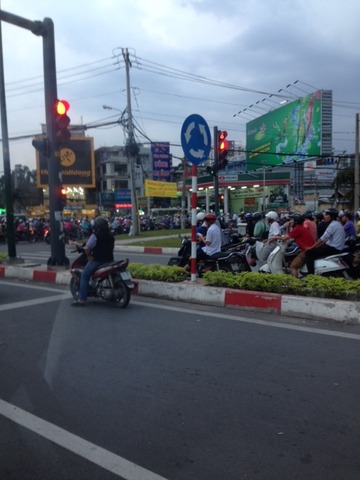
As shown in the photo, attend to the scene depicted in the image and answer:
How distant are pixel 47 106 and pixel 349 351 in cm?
853

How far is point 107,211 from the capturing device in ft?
194

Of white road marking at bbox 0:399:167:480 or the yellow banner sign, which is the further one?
the yellow banner sign

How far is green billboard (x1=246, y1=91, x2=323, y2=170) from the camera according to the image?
2669 cm

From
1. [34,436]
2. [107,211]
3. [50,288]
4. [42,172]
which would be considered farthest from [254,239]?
[107,211]

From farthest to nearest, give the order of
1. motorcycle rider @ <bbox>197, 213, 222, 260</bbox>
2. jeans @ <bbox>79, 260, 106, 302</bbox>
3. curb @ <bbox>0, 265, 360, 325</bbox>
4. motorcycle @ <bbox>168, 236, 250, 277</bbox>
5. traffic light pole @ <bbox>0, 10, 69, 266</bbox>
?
1. traffic light pole @ <bbox>0, 10, 69, 266</bbox>
2. motorcycle @ <bbox>168, 236, 250, 277</bbox>
3. motorcycle rider @ <bbox>197, 213, 222, 260</bbox>
4. jeans @ <bbox>79, 260, 106, 302</bbox>
5. curb @ <bbox>0, 265, 360, 325</bbox>

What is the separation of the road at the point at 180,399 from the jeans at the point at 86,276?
→ 1047 mm

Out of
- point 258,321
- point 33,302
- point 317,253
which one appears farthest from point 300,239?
point 33,302

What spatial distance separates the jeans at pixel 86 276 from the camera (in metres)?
7.78

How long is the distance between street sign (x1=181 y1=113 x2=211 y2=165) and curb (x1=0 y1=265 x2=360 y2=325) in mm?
2172

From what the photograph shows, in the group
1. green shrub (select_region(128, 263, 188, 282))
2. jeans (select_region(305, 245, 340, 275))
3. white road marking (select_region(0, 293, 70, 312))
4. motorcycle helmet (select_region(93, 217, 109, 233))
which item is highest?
motorcycle helmet (select_region(93, 217, 109, 233))

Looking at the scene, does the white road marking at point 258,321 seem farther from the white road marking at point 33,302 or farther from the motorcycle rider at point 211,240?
the motorcycle rider at point 211,240

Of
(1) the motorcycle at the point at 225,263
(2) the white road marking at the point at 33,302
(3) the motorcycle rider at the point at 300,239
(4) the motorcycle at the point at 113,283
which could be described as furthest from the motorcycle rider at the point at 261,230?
(2) the white road marking at the point at 33,302

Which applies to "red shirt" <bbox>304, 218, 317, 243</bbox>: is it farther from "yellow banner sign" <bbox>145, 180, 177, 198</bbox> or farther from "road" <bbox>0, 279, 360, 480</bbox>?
"yellow banner sign" <bbox>145, 180, 177, 198</bbox>

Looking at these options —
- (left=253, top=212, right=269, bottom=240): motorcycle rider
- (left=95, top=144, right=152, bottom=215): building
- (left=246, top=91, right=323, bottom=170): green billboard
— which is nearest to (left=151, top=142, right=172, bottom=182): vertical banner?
(left=246, top=91, right=323, bottom=170): green billboard
